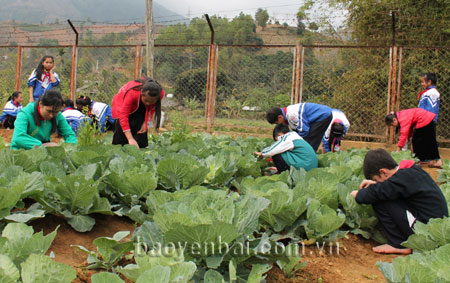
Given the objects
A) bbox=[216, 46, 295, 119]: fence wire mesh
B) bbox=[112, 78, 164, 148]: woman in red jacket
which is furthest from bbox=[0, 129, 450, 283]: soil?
bbox=[216, 46, 295, 119]: fence wire mesh

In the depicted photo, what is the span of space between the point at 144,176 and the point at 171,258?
105cm

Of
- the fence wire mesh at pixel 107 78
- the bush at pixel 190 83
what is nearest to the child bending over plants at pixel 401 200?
the bush at pixel 190 83

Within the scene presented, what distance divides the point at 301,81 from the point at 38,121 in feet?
18.7

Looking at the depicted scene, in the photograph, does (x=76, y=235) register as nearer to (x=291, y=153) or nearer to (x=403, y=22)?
(x=291, y=153)

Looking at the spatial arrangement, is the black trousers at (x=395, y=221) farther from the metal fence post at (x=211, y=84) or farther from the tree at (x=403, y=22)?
the tree at (x=403, y=22)

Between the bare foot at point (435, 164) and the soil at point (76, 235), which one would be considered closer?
the soil at point (76, 235)

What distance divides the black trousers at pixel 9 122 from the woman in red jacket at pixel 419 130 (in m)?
7.72

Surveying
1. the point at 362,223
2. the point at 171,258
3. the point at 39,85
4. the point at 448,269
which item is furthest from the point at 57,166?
the point at 39,85

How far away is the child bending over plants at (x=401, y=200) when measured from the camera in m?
2.65

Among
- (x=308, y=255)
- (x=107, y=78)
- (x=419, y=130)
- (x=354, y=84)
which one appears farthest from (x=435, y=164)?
(x=107, y=78)

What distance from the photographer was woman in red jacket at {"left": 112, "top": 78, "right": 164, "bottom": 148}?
4207 mm

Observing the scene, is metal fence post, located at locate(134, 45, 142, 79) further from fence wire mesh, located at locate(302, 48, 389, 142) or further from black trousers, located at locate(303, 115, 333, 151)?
black trousers, located at locate(303, 115, 333, 151)

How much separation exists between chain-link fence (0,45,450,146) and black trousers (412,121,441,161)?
118 cm

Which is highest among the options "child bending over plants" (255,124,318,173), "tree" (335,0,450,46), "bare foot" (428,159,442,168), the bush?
"tree" (335,0,450,46)
